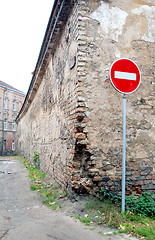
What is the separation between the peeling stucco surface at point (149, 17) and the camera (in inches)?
192

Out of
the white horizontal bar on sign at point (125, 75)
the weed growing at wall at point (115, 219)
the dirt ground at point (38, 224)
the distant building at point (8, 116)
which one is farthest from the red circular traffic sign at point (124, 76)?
the distant building at point (8, 116)

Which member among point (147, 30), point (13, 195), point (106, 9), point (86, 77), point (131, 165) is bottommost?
point (13, 195)

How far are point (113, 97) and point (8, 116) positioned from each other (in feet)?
99.9

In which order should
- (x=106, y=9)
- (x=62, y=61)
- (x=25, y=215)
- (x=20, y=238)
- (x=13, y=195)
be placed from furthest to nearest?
(x=62, y=61), (x=13, y=195), (x=106, y=9), (x=25, y=215), (x=20, y=238)

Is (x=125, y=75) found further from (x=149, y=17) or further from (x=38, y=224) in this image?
(x=38, y=224)

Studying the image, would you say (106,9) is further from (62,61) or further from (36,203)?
(36,203)

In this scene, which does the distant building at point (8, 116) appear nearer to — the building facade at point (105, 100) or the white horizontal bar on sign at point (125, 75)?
the building facade at point (105, 100)

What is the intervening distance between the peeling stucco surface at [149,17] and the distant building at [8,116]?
2856cm

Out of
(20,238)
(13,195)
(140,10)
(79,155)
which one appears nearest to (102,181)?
(79,155)

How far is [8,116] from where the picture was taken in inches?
1299

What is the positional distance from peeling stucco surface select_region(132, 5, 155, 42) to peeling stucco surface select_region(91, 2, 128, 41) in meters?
0.38

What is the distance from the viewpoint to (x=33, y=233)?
3.07 m

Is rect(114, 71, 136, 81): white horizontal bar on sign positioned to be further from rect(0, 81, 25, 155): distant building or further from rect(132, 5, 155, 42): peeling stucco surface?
rect(0, 81, 25, 155): distant building

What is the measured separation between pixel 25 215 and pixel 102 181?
155 centimetres
